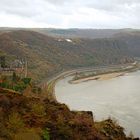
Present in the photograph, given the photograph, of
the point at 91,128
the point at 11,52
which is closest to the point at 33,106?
the point at 91,128

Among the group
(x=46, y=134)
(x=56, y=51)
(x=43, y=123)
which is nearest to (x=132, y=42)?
(x=56, y=51)

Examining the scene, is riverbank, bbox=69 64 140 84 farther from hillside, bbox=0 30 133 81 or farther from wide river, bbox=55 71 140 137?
hillside, bbox=0 30 133 81

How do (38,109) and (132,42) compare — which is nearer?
(38,109)

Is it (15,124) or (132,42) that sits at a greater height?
(15,124)

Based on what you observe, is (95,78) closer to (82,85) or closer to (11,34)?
(82,85)

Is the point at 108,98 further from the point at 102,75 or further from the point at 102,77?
the point at 102,75

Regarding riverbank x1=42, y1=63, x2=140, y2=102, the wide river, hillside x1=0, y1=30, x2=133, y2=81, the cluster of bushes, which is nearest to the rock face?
the wide river

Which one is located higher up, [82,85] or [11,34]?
[11,34]
